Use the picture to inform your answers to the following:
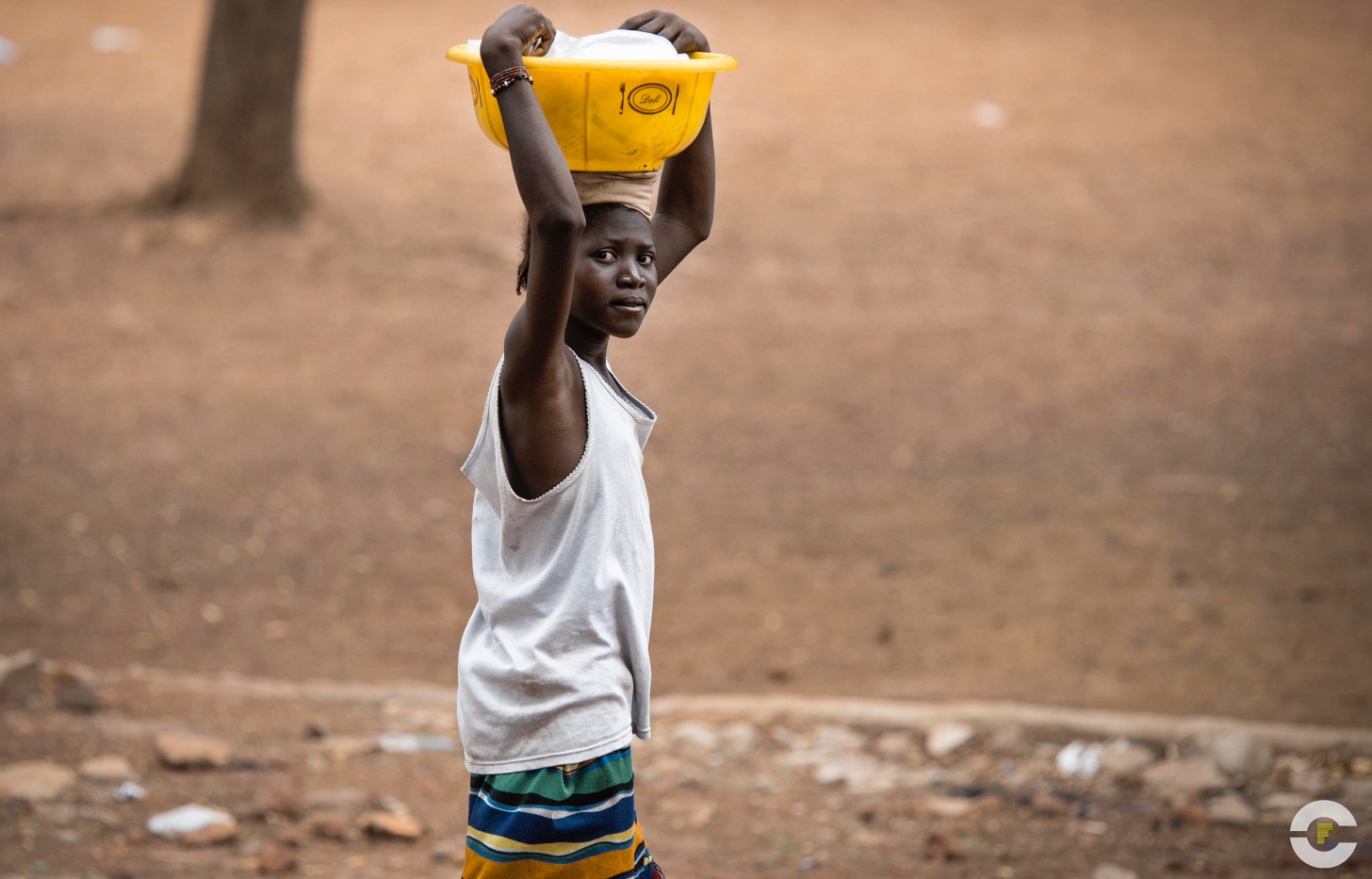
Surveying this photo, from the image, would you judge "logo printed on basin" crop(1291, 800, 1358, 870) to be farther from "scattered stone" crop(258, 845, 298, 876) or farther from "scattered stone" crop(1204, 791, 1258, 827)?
"scattered stone" crop(258, 845, 298, 876)

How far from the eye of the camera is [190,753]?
405 cm

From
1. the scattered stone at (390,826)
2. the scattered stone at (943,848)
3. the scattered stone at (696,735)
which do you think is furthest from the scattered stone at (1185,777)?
the scattered stone at (390,826)

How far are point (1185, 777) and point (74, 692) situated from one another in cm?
329

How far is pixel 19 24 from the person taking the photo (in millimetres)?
14812

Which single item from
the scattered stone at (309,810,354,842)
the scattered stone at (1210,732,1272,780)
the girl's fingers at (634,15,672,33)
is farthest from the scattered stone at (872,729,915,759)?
the girl's fingers at (634,15,672,33)

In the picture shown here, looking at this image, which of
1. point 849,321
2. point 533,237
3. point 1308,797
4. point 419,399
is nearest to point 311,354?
point 419,399

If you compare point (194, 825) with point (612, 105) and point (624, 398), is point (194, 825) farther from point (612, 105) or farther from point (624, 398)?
point (612, 105)

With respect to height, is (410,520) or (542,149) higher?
(542,149)

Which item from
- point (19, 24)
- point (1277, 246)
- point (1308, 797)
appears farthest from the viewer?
point (19, 24)

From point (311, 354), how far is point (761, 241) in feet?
11.0

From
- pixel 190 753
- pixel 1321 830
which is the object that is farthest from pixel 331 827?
pixel 1321 830

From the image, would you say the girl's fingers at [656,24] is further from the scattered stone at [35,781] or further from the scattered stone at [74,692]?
the scattered stone at [74,692]

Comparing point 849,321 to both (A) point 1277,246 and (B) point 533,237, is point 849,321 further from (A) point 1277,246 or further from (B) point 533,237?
(B) point 533,237

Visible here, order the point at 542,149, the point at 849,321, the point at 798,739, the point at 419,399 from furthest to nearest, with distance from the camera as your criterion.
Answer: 1. the point at 849,321
2. the point at 419,399
3. the point at 798,739
4. the point at 542,149
